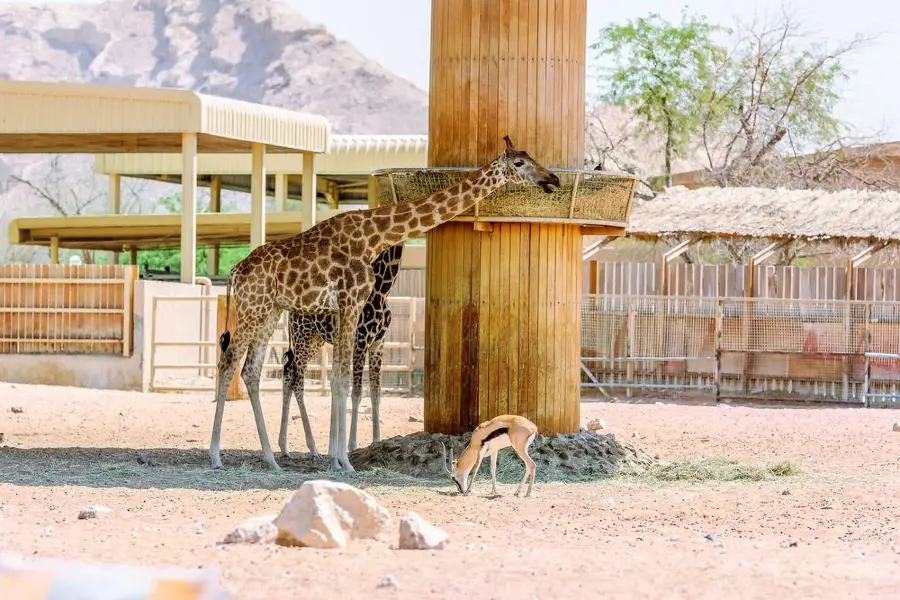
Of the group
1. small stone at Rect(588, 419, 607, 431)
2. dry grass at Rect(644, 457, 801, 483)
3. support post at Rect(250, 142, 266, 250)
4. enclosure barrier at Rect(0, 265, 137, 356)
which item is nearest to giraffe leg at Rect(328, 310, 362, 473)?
dry grass at Rect(644, 457, 801, 483)

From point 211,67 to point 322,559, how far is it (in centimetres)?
10660

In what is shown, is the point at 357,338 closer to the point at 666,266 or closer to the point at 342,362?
the point at 342,362

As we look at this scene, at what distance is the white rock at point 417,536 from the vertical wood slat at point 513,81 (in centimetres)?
520

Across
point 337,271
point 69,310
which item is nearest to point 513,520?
point 337,271

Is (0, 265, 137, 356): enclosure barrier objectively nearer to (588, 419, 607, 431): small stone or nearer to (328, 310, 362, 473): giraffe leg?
Result: (588, 419, 607, 431): small stone

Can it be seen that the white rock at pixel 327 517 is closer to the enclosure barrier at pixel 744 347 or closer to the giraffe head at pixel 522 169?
the giraffe head at pixel 522 169

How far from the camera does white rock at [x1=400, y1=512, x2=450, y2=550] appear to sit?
762 centimetres

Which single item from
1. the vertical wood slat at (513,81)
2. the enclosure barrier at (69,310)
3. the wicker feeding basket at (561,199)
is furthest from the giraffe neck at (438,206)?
the enclosure barrier at (69,310)

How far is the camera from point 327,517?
7.71 metres

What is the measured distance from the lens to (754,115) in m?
35.0

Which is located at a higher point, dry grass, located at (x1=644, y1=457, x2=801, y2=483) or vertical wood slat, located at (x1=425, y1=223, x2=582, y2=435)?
vertical wood slat, located at (x1=425, y1=223, x2=582, y2=435)

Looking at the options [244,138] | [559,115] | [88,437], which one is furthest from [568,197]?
[244,138]

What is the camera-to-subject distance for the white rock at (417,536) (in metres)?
7.62

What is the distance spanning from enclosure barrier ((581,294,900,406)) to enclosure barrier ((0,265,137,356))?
7.71 meters
